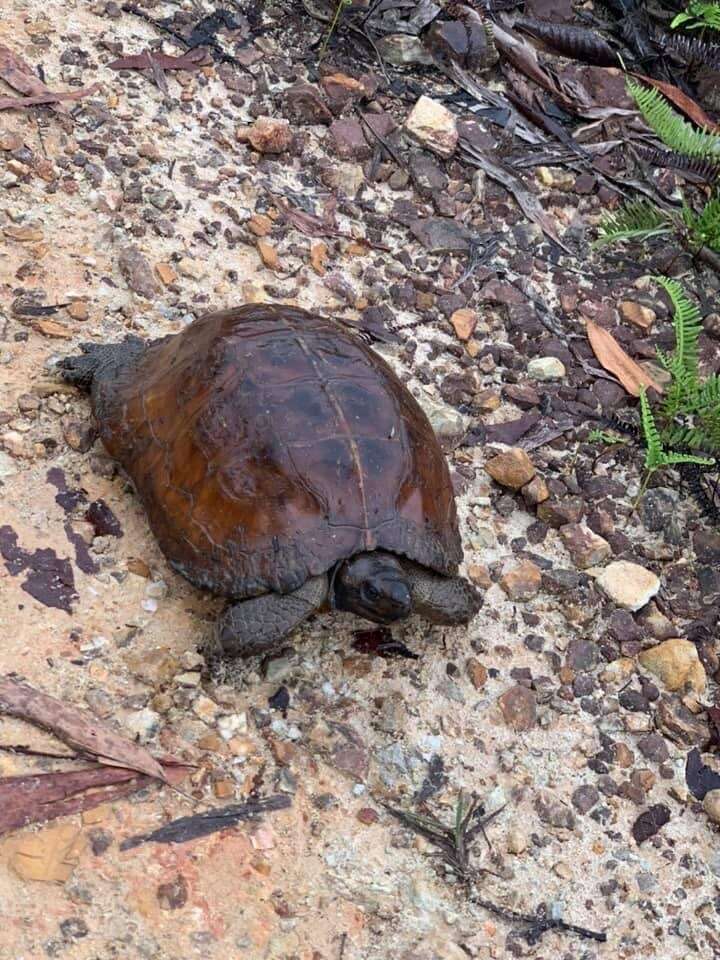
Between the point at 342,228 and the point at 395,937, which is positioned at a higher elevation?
the point at 342,228

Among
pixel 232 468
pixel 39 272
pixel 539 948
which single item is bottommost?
pixel 539 948

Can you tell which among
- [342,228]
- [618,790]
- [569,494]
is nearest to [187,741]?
[618,790]

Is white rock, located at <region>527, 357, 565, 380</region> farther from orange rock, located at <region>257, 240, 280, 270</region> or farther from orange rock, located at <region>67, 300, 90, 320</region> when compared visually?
orange rock, located at <region>67, 300, 90, 320</region>

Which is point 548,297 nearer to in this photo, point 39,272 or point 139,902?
point 39,272

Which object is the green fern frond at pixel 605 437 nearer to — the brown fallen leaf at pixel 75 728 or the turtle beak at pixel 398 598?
the turtle beak at pixel 398 598

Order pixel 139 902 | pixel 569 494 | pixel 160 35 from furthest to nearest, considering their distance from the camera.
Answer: pixel 160 35, pixel 569 494, pixel 139 902
